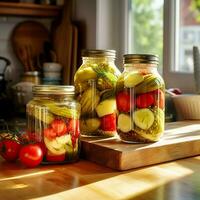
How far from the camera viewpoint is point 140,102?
1049 mm

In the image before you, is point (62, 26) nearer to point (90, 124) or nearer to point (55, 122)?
point (90, 124)

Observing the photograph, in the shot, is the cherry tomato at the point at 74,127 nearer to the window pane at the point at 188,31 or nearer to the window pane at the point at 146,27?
the window pane at the point at 188,31

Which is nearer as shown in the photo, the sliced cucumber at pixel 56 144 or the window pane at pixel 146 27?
Answer: the sliced cucumber at pixel 56 144

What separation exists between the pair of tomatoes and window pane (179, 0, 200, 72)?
1.02 m

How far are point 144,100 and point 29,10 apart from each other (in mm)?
1432

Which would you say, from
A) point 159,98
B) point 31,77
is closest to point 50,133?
point 159,98

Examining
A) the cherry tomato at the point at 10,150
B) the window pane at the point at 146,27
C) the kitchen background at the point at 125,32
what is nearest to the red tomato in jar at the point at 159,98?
the cherry tomato at the point at 10,150

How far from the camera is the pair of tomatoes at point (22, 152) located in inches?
39.2

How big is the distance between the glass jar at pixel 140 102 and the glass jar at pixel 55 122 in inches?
4.4

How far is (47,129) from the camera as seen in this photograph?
1017 mm

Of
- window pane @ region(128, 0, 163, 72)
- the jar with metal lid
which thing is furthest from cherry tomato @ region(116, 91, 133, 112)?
the jar with metal lid

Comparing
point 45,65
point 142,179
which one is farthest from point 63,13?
point 142,179

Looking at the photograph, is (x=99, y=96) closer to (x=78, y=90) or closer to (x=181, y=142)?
(x=78, y=90)

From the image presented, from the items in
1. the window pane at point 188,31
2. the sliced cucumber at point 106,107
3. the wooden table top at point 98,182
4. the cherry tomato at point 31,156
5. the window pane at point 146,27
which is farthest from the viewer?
the window pane at point 146,27
